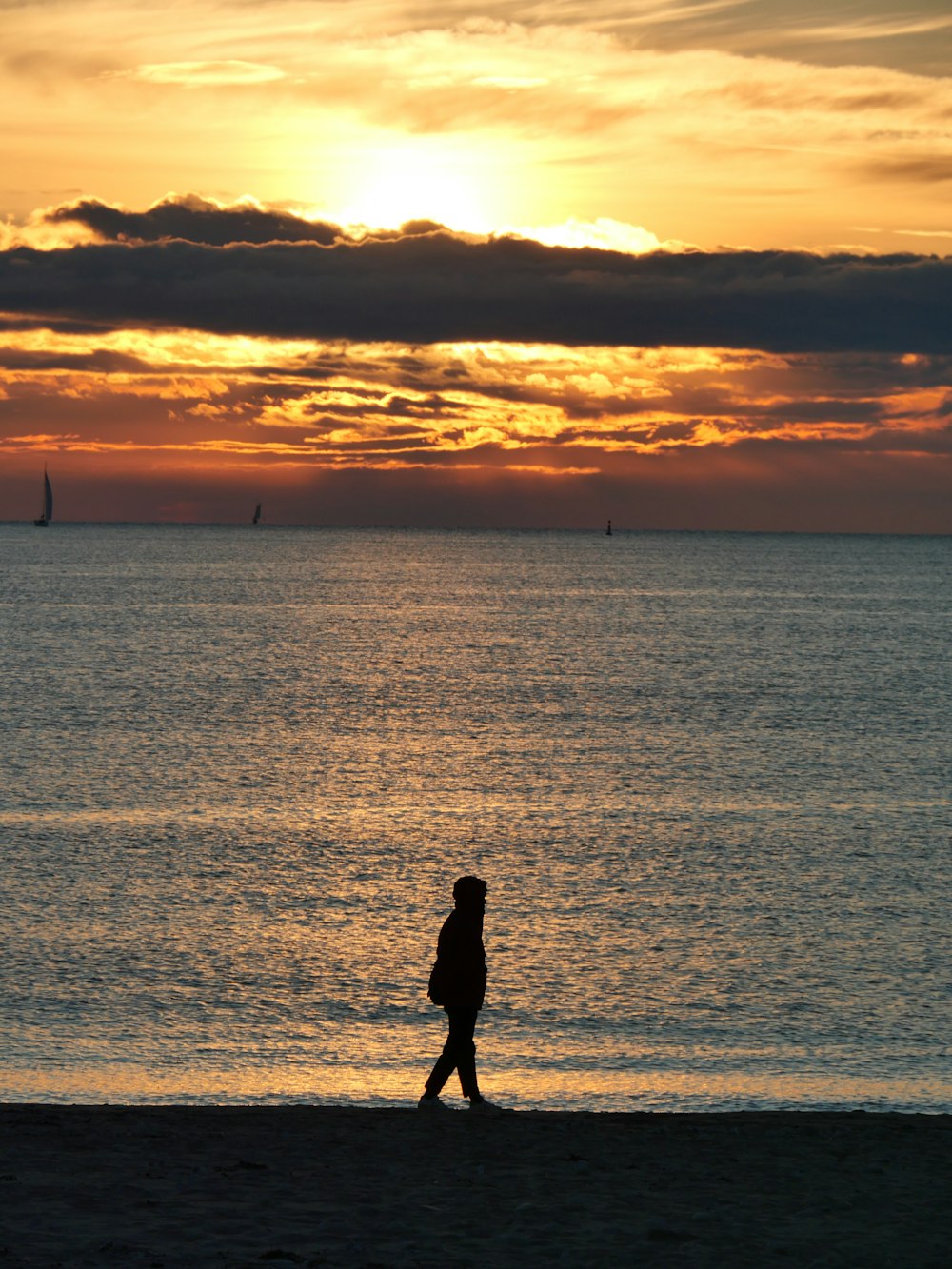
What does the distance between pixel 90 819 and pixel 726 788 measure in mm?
20388

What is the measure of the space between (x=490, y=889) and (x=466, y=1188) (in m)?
19.7

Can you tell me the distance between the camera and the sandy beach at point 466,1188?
35.7 feet

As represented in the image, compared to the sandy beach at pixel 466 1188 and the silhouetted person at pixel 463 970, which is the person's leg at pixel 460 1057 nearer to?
the silhouetted person at pixel 463 970

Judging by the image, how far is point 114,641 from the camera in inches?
4198

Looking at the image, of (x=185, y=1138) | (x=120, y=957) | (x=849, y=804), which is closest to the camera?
(x=185, y=1138)

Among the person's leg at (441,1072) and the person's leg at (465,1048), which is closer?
the person's leg at (465,1048)

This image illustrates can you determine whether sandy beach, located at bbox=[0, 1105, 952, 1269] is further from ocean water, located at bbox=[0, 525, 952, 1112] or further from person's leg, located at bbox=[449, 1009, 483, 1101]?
ocean water, located at bbox=[0, 525, 952, 1112]

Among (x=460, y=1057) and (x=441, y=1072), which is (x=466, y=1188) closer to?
(x=460, y=1057)

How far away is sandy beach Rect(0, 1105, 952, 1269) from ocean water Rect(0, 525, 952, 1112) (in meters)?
4.22

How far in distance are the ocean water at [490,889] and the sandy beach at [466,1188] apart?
4.22m

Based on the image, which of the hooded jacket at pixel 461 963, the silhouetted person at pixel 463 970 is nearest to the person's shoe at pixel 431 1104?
the silhouetted person at pixel 463 970

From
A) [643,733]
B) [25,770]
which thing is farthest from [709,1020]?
[643,733]

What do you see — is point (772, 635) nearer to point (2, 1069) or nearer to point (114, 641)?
point (114, 641)

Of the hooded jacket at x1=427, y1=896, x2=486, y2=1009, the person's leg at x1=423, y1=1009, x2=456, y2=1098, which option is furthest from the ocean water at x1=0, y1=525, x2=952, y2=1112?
the hooded jacket at x1=427, y1=896, x2=486, y2=1009
